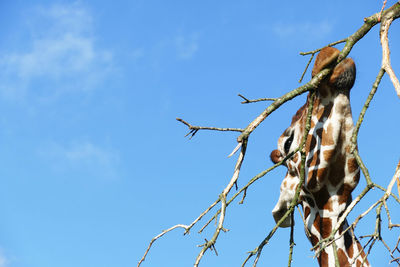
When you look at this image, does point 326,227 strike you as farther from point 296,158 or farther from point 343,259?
point 296,158

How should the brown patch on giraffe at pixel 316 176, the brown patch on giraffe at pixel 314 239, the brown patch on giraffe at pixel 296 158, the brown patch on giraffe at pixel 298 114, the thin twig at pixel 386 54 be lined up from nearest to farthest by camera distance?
1. the thin twig at pixel 386 54
2. the brown patch on giraffe at pixel 316 176
3. the brown patch on giraffe at pixel 314 239
4. the brown patch on giraffe at pixel 296 158
5. the brown patch on giraffe at pixel 298 114

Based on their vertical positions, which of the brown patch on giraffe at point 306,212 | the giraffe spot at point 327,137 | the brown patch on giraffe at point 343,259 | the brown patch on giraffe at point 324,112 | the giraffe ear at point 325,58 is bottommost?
the brown patch on giraffe at point 343,259

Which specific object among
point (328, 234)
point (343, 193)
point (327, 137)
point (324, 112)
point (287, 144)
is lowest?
point (328, 234)

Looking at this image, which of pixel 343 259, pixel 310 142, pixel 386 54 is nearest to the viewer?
pixel 386 54

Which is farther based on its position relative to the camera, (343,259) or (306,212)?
(306,212)

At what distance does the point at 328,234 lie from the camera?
11.2 feet

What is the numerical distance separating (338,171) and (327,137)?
0.20 metres

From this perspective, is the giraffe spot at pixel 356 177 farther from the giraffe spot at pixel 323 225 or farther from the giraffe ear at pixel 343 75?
the giraffe ear at pixel 343 75

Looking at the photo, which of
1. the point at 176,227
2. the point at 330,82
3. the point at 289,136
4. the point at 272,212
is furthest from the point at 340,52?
the point at 176,227

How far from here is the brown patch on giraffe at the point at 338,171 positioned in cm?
334

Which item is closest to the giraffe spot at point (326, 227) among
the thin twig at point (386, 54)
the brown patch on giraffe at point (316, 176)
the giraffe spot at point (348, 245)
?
the giraffe spot at point (348, 245)

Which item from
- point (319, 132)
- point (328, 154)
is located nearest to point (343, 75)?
point (319, 132)

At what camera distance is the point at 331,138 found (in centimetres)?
333

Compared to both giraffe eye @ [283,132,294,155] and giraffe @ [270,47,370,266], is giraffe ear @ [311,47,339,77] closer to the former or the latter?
giraffe @ [270,47,370,266]
